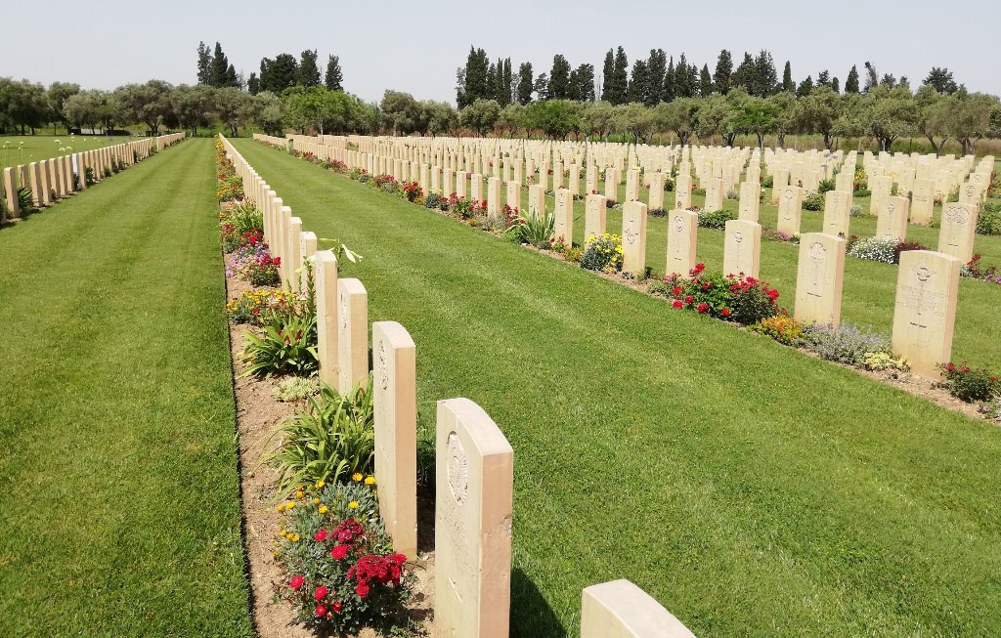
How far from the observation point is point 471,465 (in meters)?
3.08

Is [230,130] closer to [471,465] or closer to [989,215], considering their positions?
[989,215]

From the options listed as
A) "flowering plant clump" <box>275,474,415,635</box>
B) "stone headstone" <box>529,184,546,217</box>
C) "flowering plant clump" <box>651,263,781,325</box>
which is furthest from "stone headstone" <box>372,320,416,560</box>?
"stone headstone" <box>529,184,546,217</box>

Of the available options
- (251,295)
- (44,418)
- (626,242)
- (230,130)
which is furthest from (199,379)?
(230,130)

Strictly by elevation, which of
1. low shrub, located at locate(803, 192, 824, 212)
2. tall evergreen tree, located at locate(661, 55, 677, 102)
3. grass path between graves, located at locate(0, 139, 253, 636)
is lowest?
grass path between graves, located at locate(0, 139, 253, 636)

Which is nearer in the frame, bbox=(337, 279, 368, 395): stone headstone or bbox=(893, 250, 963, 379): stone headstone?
bbox=(337, 279, 368, 395): stone headstone

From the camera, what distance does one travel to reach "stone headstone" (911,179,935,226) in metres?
18.0

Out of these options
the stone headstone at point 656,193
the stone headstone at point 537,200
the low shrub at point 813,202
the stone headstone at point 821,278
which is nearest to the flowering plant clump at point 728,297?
the stone headstone at point 821,278

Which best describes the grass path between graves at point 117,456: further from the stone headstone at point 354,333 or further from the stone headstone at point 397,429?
the stone headstone at point 354,333

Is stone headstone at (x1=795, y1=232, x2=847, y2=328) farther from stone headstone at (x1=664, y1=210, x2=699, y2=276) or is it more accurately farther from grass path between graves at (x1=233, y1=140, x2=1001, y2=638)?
stone headstone at (x1=664, y1=210, x2=699, y2=276)

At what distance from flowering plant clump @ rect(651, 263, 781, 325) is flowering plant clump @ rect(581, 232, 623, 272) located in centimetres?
204

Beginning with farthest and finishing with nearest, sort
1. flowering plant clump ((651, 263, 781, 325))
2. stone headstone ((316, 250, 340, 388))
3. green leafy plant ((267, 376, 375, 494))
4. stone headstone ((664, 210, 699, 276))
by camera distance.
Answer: stone headstone ((664, 210, 699, 276))
flowering plant clump ((651, 263, 781, 325))
stone headstone ((316, 250, 340, 388))
green leafy plant ((267, 376, 375, 494))

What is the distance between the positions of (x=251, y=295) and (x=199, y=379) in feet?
7.11

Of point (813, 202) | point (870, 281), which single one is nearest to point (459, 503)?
point (870, 281)

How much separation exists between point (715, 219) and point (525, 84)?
108 m
